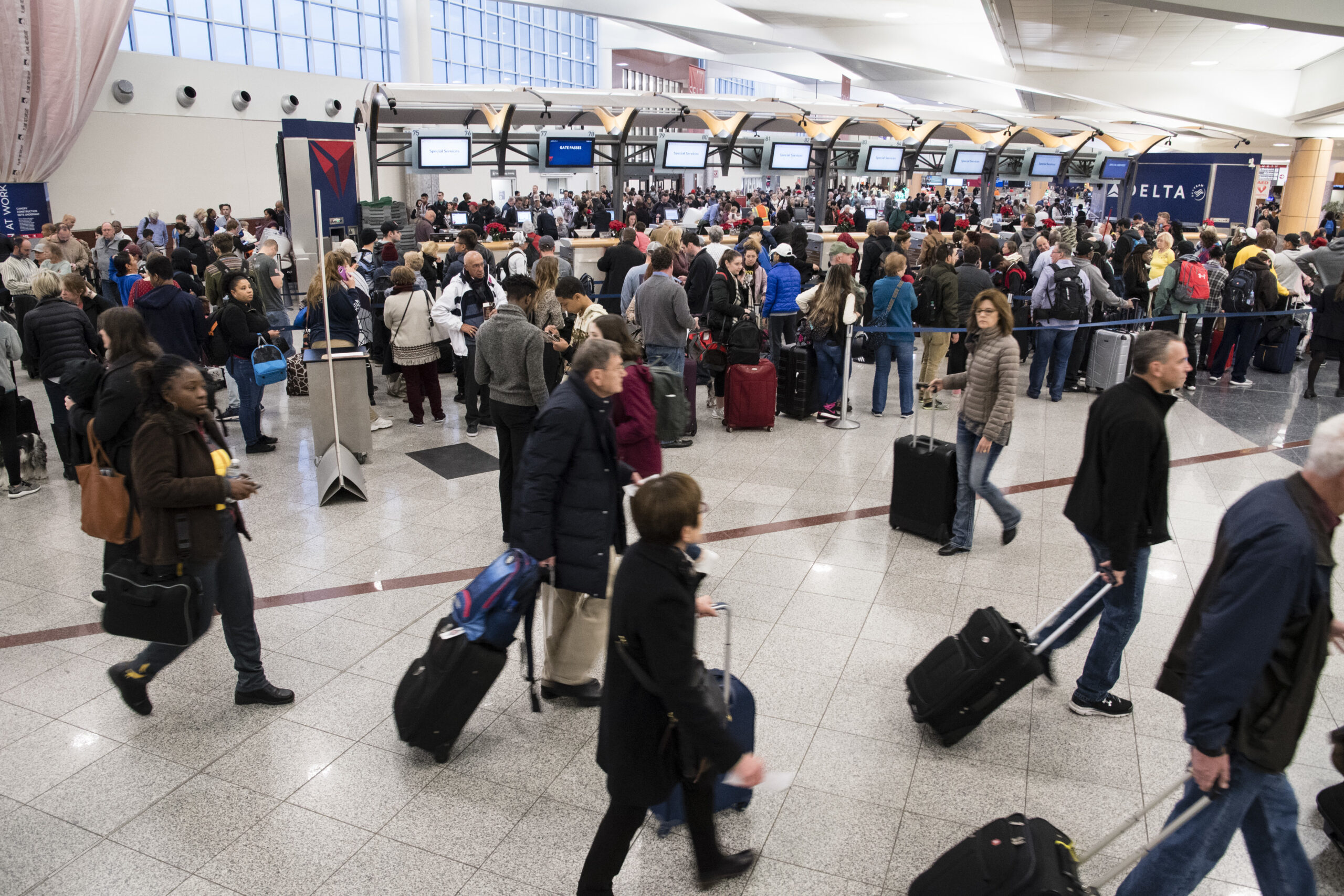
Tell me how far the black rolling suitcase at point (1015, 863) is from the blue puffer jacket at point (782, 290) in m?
6.94

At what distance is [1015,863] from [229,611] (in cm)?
335

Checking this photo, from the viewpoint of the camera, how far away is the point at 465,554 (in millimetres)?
5969

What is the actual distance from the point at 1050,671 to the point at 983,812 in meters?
1.23

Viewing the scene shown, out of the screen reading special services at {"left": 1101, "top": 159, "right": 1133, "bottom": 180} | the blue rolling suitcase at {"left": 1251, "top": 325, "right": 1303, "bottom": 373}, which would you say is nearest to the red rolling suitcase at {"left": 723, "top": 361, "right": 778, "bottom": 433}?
the blue rolling suitcase at {"left": 1251, "top": 325, "right": 1303, "bottom": 373}

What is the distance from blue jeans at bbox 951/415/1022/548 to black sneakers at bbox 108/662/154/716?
4.52 m

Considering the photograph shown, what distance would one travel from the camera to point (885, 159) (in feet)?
66.1

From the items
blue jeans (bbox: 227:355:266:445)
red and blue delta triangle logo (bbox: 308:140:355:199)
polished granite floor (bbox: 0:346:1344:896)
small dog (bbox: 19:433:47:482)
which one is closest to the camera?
polished granite floor (bbox: 0:346:1344:896)

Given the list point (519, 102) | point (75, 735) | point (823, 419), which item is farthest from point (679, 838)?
point (519, 102)

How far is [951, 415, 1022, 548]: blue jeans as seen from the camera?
18.6 ft

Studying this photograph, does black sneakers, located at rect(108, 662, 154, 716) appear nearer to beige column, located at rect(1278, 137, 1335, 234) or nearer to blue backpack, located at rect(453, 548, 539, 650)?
blue backpack, located at rect(453, 548, 539, 650)

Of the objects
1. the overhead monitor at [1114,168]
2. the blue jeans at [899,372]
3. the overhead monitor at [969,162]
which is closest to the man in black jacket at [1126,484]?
the blue jeans at [899,372]

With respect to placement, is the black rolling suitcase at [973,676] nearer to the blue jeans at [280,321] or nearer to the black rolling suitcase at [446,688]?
the black rolling suitcase at [446,688]

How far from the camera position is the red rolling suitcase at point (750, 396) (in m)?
8.77

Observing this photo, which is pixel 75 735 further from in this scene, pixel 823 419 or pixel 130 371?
pixel 823 419
